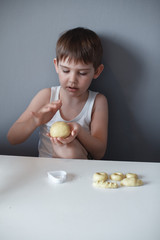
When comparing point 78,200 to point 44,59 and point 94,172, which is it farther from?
point 44,59

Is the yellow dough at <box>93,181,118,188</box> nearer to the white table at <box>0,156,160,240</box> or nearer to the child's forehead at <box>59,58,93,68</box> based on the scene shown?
the white table at <box>0,156,160,240</box>

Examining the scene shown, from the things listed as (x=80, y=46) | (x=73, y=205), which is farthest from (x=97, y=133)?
(x=73, y=205)

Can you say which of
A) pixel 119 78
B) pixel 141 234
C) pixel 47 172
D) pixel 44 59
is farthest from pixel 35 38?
pixel 141 234

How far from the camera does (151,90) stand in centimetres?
142

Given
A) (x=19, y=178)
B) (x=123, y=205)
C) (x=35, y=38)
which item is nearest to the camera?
(x=123, y=205)

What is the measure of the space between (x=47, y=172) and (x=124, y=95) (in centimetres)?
73

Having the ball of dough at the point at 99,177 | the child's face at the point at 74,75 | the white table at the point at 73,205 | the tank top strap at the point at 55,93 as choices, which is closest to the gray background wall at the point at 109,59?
the tank top strap at the point at 55,93

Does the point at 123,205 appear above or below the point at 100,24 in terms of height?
below

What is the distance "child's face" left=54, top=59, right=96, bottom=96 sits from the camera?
1.22m

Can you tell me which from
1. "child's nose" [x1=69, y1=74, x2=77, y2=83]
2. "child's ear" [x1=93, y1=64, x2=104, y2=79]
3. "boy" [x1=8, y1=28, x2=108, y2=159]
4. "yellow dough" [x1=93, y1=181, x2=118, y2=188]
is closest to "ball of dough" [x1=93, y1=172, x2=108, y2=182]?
"yellow dough" [x1=93, y1=181, x2=118, y2=188]

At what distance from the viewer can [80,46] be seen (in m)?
1.24

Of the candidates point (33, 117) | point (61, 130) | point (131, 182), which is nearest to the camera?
point (131, 182)

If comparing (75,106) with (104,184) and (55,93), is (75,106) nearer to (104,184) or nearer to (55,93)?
(55,93)

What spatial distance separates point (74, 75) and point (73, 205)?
69 cm
